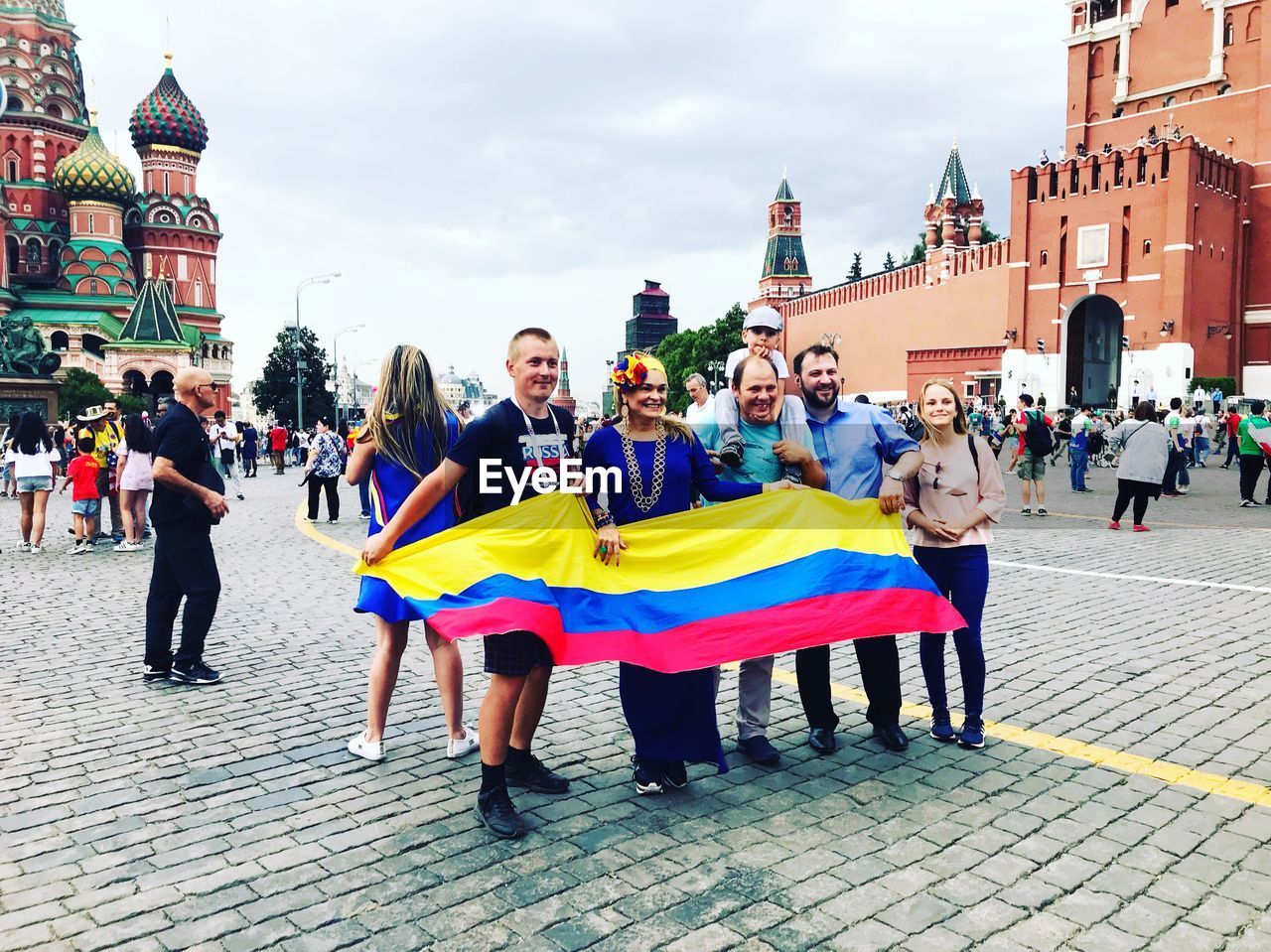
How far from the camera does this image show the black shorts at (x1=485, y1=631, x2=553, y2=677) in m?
3.79

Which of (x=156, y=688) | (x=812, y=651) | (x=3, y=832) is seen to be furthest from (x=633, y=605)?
(x=156, y=688)

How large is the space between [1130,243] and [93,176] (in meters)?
68.1

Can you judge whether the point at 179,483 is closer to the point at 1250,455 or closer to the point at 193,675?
the point at 193,675

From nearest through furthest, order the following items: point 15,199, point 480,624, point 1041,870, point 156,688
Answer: point 1041,870
point 480,624
point 156,688
point 15,199

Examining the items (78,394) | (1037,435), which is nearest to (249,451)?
(1037,435)

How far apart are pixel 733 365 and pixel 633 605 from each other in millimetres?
1345

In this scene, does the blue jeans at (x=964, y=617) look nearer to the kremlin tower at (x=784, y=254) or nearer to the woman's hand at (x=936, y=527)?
the woman's hand at (x=936, y=527)

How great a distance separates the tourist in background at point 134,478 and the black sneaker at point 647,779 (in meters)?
7.41

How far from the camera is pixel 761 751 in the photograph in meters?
4.54

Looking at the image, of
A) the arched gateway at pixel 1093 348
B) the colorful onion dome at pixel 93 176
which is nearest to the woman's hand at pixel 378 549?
the arched gateway at pixel 1093 348

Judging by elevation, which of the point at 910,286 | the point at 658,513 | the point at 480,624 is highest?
the point at 910,286

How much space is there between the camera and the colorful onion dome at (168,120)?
75.8 metres

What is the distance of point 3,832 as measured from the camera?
3830 mm

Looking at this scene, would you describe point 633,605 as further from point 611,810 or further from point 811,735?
point 811,735
